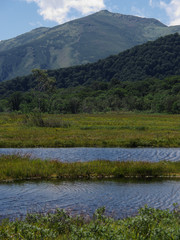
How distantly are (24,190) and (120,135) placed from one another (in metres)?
29.0

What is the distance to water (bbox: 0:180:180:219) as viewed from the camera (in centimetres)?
1608

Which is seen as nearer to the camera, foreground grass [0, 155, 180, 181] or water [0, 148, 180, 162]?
foreground grass [0, 155, 180, 181]

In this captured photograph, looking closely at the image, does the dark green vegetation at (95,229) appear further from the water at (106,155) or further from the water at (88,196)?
the water at (106,155)

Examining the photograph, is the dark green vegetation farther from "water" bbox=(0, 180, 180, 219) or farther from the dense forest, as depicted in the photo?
the dense forest

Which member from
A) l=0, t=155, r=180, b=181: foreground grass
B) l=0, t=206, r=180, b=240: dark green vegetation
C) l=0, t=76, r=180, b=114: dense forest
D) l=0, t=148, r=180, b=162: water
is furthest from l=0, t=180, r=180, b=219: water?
l=0, t=76, r=180, b=114: dense forest

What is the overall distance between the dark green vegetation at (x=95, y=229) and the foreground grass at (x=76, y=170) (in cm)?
975

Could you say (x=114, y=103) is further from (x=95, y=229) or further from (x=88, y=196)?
(x=95, y=229)

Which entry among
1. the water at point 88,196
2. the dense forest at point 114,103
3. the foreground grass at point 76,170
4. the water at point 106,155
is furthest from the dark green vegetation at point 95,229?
the dense forest at point 114,103

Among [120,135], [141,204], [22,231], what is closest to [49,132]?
[120,135]

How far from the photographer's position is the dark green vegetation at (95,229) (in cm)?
969

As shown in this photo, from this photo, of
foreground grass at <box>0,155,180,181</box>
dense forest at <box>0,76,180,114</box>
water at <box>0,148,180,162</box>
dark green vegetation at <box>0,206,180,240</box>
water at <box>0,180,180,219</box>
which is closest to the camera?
dark green vegetation at <box>0,206,180,240</box>

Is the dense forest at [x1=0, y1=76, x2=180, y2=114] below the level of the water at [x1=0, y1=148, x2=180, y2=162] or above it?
above

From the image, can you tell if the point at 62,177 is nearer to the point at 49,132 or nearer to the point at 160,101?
the point at 49,132

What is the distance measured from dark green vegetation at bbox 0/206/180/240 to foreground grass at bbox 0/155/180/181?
9.75 m
